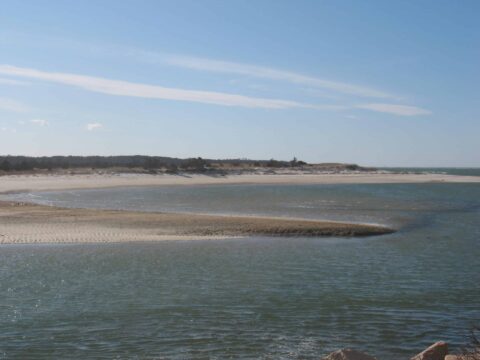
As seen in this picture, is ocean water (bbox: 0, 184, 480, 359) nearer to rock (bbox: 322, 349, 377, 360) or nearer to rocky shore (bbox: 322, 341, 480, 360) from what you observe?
rocky shore (bbox: 322, 341, 480, 360)

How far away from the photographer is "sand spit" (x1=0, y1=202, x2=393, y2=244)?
21422 mm

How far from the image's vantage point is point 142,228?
23.6m

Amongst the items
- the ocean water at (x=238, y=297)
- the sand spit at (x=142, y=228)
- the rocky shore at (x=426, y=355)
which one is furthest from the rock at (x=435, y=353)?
the sand spit at (x=142, y=228)

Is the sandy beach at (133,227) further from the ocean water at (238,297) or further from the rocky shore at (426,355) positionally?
the rocky shore at (426,355)

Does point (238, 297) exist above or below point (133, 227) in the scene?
below

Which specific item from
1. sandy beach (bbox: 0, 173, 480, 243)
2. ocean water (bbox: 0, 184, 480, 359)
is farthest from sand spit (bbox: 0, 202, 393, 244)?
ocean water (bbox: 0, 184, 480, 359)

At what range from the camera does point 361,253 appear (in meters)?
18.6

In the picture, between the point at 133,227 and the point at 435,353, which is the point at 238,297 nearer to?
the point at 435,353

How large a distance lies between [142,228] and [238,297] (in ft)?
38.7

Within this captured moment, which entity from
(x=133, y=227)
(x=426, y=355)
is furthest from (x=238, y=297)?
(x=133, y=227)

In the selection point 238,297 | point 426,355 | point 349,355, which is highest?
point 349,355

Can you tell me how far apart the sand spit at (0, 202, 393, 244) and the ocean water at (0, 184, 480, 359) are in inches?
49.5

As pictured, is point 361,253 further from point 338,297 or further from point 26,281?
point 26,281

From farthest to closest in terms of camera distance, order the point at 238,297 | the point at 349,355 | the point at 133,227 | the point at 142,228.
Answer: the point at 133,227, the point at 142,228, the point at 238,297, the point at 349,355
